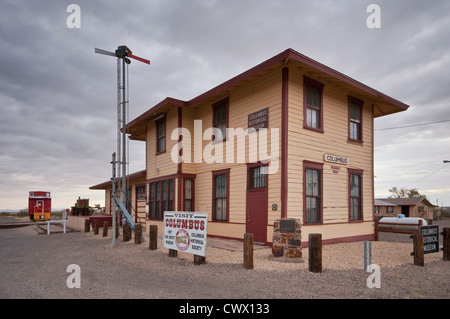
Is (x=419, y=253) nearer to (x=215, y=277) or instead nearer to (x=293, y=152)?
(x=293, y=152)

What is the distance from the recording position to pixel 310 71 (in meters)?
12.3

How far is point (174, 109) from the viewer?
16594 mm

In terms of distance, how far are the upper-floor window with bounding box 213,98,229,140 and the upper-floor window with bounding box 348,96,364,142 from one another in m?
5.48

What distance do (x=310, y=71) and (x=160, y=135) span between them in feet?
29.9

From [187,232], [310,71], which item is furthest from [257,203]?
[310,71]

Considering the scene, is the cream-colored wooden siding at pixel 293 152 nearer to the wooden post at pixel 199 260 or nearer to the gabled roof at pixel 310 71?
the gabled roof at pixel 310 71

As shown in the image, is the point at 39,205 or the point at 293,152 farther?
the point at 39,205

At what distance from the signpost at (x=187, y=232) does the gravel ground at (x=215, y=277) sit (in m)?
0.43

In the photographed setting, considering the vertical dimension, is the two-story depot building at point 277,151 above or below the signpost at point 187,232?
above

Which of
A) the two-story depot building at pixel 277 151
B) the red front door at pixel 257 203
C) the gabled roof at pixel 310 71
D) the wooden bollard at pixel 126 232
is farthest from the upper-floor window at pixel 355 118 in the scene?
the wooden bollard at pixel 126 232

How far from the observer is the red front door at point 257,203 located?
1202 centimetres

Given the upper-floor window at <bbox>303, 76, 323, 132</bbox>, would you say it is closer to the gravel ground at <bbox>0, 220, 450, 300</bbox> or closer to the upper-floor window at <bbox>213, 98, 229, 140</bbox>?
the upper-floor window at <bbox>213, 98, 229, 140</bbox>
